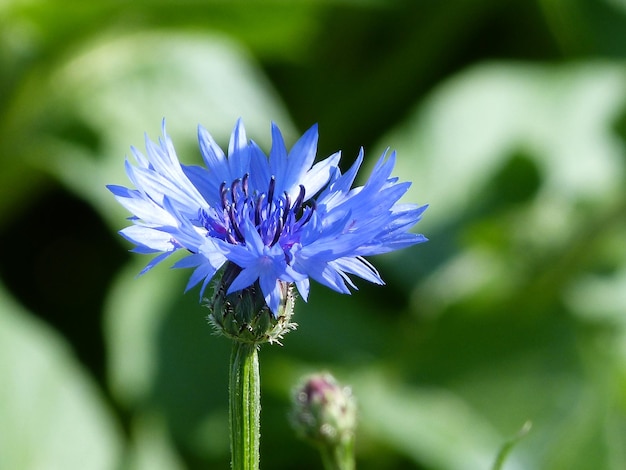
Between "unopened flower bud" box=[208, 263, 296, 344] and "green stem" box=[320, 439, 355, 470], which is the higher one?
"unopened flower bud" box=[208, 263, 296, 344]

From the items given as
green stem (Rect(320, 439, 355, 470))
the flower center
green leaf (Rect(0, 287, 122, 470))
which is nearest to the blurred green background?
green leaf (Rect(0, 287, 122, 470))

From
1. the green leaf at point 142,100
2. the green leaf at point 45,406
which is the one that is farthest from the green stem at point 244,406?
the green leaf at point 142,100

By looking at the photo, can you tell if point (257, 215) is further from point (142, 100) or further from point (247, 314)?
point (142, 100)

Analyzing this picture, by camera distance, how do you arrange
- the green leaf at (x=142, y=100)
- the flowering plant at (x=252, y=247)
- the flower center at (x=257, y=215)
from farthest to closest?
the green leaf at (x=142, y=100), the flower center at (x=257, y=215), the flowering plant at (x=252, y=247)

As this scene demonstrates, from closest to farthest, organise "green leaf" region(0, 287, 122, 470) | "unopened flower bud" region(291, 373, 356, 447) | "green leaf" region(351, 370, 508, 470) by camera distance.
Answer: "unopened flower bud" region(291, 373, 356, 447) → "green leaf" region(0, 287, 122, 470) → "green leaf" region(351, 370, 508, 470)

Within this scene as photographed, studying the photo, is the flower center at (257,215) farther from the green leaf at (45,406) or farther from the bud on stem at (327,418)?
the green leaf at (45,406)

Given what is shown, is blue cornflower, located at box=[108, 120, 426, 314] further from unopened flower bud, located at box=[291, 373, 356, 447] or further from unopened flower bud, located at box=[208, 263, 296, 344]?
unopened flower bud, located at box=[291, 373, 356, 447]
